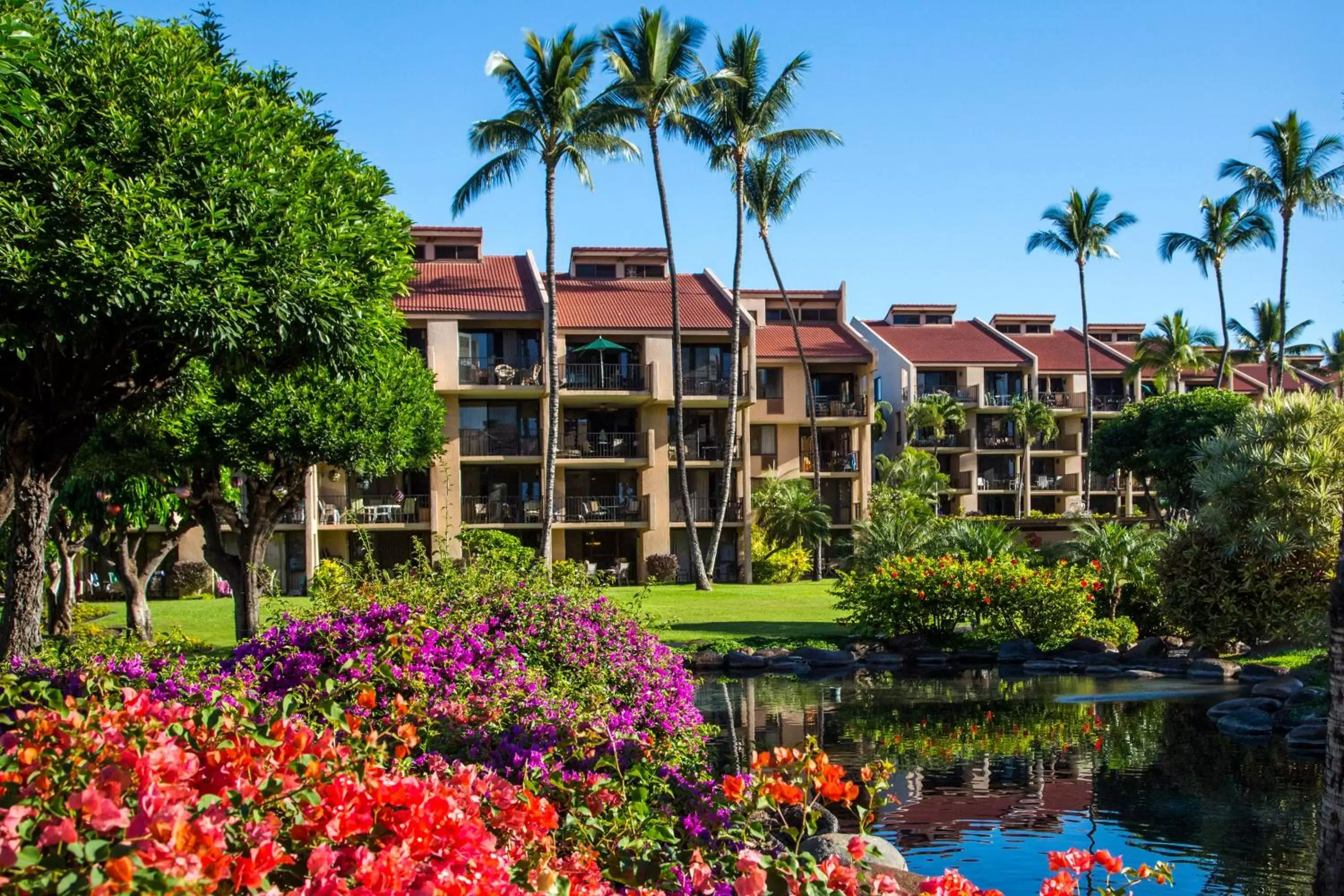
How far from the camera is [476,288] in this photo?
4409 cm

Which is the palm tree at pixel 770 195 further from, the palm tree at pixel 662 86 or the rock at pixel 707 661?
the rock at pixel 707 661

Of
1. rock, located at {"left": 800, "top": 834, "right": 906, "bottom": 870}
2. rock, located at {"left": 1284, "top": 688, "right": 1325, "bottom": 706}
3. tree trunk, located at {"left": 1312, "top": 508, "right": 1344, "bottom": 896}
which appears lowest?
rock, located at {"left": 1284, "top": 688, "right": 1325, "bottom": 706}

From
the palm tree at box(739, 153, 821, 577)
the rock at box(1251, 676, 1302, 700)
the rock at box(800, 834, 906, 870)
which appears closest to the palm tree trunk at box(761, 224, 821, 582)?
the palm tree at box(739, 153, 821, 577)

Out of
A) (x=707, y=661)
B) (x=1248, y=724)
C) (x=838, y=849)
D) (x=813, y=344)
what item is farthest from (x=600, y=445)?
(x=838, y=849)

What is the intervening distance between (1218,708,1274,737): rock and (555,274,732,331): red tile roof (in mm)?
29788

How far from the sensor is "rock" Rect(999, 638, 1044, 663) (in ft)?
71.4

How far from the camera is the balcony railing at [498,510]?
42.2 m

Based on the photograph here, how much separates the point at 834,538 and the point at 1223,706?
3327 centimetres

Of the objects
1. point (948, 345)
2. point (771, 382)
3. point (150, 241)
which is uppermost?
point (948, 345)

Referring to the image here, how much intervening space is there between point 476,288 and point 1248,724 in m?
34.3

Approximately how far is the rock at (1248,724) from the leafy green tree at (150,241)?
11239 millimetres

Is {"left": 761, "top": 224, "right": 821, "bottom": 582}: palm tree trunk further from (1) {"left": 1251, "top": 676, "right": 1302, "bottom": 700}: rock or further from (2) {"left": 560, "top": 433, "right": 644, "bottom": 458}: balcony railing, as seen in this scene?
(1) {"left": 1251, "top": 676, "right": 1302, "bottom": 700}: rock

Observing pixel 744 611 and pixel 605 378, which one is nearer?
pixel 744 611

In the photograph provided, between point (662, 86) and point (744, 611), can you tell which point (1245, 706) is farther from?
point (662, 86)
